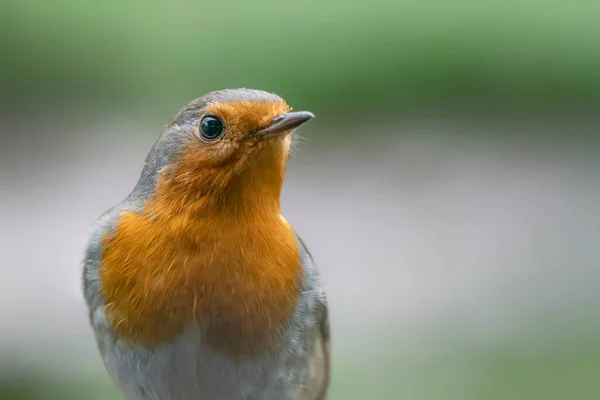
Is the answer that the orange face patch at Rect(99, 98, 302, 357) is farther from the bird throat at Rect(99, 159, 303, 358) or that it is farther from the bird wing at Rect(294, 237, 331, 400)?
the bird wing at Rect(294, 237, 331, 400)

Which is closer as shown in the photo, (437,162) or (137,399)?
(137,399)

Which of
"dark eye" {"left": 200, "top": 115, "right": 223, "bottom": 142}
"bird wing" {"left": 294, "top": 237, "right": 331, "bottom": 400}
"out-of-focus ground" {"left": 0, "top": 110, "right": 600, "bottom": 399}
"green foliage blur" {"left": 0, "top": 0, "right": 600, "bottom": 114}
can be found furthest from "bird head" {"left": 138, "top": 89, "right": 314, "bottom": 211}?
"green foliage blur" {"left": 0, "top": 0, "right": 600, "bottom": 114}

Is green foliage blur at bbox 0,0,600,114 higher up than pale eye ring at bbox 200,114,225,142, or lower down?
higher up

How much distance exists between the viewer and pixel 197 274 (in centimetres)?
122

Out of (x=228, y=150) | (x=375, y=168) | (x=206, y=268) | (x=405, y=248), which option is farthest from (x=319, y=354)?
(x=375, y=168)

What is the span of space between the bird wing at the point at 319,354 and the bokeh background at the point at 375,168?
127 cm

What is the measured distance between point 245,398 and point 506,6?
288 cm

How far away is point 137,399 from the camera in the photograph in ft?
4.43

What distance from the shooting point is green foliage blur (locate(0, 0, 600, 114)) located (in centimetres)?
324

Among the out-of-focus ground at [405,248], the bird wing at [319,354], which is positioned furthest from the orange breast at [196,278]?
the out-of-focus ground at [405,248]

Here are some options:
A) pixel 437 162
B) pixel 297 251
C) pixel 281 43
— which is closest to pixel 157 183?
pixel 297 251

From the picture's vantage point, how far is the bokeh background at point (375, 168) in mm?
2994

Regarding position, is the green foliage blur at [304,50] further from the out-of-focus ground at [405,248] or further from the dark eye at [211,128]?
the dark eye at [211,128]

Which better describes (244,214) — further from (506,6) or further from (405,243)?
(506,6)
